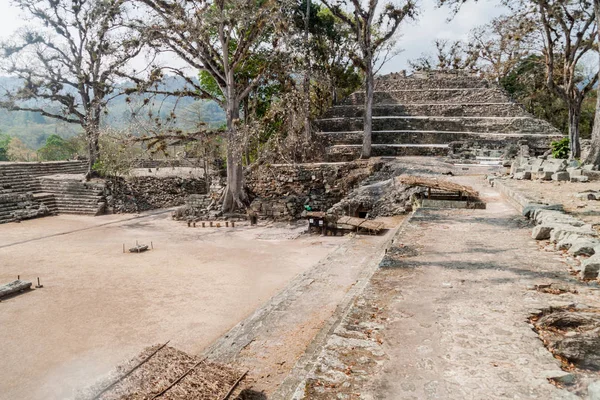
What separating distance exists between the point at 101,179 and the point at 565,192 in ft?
63.3

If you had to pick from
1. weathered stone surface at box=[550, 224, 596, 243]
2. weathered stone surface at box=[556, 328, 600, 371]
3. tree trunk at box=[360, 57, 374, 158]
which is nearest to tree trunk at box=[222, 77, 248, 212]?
tree trunk at box=[360, 57, 374, 158]

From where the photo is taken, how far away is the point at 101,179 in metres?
20.1

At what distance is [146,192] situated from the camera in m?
20.0

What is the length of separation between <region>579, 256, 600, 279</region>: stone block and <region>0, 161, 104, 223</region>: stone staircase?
60.5ft

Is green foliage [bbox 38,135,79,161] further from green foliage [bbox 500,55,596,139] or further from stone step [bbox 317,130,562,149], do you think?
green foliage [bbox 500,55,596,139]

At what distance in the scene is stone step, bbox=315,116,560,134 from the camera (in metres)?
19.4

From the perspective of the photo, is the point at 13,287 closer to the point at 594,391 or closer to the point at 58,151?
the point at 594,391

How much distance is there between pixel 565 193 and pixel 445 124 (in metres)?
12.5

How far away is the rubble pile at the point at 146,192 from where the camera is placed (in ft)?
62.2

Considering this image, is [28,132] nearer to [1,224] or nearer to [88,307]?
[1,224]

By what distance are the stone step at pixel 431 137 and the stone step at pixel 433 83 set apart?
582 cm

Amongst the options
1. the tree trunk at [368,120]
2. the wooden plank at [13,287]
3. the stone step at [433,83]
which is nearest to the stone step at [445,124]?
the tree trunk at [368,120]

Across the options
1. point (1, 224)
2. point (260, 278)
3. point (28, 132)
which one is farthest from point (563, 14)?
point (28, 132)

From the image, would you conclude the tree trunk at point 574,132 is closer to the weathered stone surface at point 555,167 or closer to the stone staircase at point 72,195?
the weathered stone surface at point 555,167
